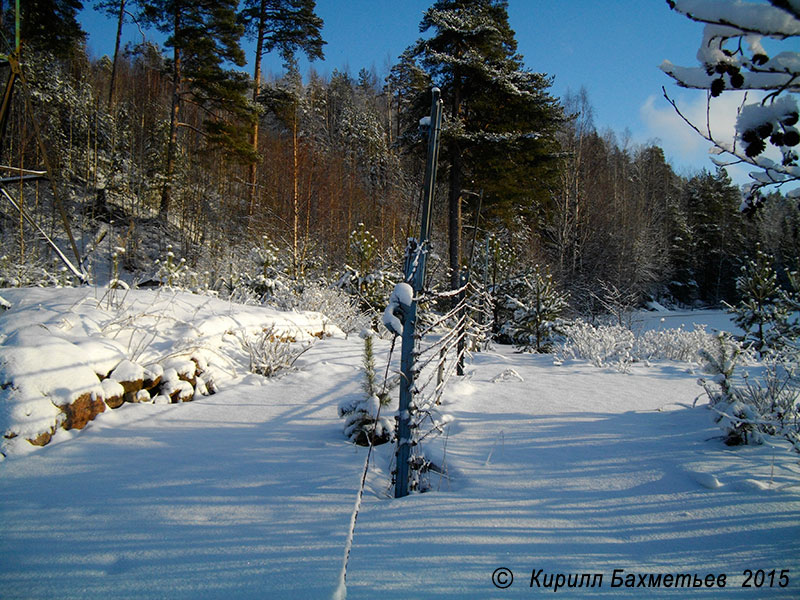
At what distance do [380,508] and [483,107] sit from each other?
34.6 ft

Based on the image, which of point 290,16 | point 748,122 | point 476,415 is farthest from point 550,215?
point 748,122

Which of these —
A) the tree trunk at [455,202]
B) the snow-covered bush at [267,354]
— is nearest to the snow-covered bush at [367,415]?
the snow-covered bush at [267,354]

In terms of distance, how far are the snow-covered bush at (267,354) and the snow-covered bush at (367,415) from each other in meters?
1.53

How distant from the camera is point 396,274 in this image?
9.84 m

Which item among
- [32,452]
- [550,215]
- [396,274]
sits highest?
[550,215]

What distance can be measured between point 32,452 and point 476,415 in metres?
2.85

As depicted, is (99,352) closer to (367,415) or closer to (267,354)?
(267,354)

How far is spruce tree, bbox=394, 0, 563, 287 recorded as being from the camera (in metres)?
8.97

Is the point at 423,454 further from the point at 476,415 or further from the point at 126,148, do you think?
the point at 126,148

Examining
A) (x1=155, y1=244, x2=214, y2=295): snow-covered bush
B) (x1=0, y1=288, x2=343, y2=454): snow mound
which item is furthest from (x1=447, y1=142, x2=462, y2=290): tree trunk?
(x1=0, y1=288, x2=343, y2=454): snow mound

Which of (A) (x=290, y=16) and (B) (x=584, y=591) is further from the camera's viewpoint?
(A) (x=290, y=16)

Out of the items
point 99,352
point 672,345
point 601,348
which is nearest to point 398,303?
point 99,352

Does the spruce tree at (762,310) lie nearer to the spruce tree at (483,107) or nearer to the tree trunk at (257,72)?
the spruce tree at (483,107)

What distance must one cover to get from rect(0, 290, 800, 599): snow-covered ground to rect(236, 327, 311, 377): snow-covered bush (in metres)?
0.85
